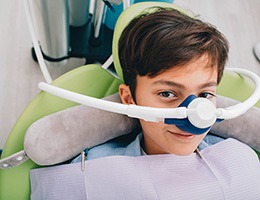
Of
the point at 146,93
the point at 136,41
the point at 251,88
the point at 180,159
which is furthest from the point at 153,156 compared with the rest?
the point at 251,88

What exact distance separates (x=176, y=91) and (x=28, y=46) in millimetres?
1073

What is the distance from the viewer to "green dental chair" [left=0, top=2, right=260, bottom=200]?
3.10 feet

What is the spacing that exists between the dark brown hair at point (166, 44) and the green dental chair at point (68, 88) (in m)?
0.16

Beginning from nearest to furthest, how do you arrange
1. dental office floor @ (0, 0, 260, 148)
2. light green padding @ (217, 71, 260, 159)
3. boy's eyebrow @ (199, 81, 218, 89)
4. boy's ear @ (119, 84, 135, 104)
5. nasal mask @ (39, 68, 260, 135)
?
nasal mask @ (39, 68, 260, 135)
boy's eyebrow @ (199, 81, 218, 89)
boy's ear @ (119, 84, 135, 104)
light green padding @ (217, 71, 260, 159)
dental office floor @ (0, 0, 260, 148)

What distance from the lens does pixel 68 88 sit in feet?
3.48

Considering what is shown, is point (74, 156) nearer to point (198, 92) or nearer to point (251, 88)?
point (198, 92)

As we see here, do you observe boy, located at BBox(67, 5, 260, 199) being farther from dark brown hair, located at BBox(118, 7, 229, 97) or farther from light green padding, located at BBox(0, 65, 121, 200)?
light green padding, located at BBox(0, 65, 121, 200)

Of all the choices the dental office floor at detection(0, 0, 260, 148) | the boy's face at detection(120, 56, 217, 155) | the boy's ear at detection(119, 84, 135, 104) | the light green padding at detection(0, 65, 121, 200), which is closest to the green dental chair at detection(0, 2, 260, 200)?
the light green padding at detection(0, 65, 121, 200)

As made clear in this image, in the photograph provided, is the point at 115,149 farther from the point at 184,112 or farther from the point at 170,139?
the point at 184,112

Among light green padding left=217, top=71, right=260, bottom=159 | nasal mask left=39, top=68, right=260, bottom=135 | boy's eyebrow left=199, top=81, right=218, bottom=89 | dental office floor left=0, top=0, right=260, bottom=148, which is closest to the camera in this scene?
nasal mask left=39, top=68, right=260, bottom=135

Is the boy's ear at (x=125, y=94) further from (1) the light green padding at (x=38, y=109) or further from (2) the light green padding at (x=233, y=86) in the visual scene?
(2) the light green padding at (x=233, y=86)

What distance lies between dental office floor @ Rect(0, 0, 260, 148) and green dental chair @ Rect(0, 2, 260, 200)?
486 millimetres

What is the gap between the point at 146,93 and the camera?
0.83 meters

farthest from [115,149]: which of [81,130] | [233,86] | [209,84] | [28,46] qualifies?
[28,46]
